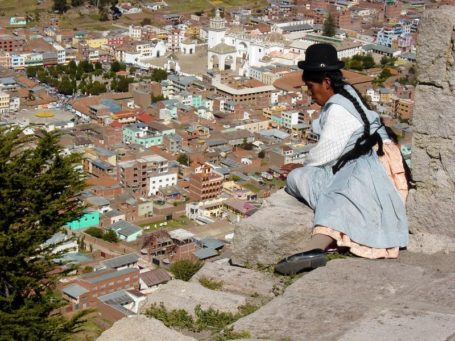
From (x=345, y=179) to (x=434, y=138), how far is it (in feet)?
0.87

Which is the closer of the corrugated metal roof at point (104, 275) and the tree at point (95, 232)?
the corrugated metal roof at point (104, 275)

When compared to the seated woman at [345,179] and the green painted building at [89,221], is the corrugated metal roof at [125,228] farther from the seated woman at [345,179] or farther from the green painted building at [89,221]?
the seated woman at [345,179]

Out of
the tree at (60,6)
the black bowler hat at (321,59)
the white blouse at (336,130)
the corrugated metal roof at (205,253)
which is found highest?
the black bowler hat at (321,59)

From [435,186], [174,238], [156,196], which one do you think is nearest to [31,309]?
[435,186]

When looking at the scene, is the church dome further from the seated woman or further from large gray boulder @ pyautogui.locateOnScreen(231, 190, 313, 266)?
large gray boulder @ pyautogui.locateOnScreen(231, 190, 313, 266)

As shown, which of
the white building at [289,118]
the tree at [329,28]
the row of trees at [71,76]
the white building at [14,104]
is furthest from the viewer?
the tree at [329,28]

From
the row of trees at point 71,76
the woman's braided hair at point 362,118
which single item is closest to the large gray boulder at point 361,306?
the woman's braided hair at point 362,118

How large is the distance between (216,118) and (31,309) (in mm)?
17349

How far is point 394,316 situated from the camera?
5.80 ft

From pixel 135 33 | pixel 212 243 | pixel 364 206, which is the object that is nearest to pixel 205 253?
pixel 212 243

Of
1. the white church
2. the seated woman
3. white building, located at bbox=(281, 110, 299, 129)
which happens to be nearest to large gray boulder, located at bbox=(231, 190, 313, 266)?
the seated woman

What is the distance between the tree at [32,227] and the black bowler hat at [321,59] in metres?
1.64

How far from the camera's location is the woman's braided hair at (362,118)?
2402 mm

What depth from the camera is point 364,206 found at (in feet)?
7.55
